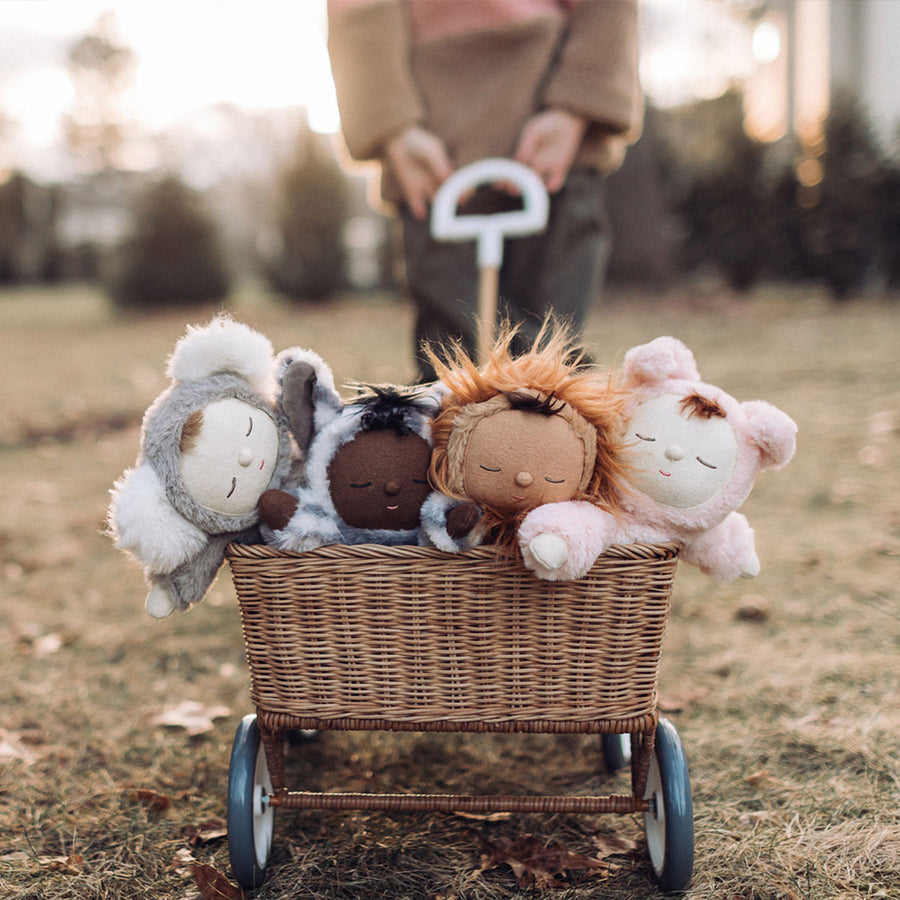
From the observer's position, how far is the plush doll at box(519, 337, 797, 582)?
4.44 feet

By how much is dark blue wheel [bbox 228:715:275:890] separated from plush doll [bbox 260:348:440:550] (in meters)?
0.39

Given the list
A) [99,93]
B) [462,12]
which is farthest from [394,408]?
[99,93]

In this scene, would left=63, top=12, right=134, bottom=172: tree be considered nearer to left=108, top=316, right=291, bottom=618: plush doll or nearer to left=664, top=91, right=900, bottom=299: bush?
left=664, top=91, right=900, bottom=299: bush

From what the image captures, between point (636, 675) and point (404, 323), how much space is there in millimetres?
9088

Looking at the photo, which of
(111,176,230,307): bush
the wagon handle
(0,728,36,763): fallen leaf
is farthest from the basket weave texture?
(111,176,230,307): bush

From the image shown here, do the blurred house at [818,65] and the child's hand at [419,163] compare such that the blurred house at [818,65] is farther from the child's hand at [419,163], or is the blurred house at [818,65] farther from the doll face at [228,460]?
the doll face at [228,460]

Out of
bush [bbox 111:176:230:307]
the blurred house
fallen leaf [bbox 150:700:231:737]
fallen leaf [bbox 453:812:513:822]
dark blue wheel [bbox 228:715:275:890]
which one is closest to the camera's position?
dark blue wheel [bbox 228:715:275:890]

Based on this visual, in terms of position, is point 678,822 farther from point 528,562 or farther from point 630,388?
point 630,388

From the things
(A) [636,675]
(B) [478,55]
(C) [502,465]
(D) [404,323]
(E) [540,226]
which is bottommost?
(D) [404,323]

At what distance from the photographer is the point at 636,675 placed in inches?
56.4

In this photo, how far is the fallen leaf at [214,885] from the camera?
148 cm

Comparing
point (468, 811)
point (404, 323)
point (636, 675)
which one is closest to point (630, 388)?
point (636, 675)

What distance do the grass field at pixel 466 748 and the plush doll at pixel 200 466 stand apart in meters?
0.55

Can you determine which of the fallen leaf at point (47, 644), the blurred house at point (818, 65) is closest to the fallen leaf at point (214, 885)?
the fallen leaf at point (47, 644)
